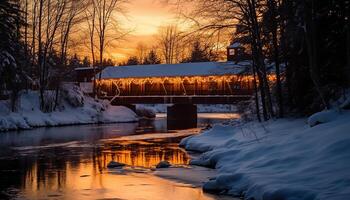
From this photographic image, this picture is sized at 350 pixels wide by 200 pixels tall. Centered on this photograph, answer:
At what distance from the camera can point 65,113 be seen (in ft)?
160

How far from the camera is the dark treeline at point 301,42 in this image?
1684cm

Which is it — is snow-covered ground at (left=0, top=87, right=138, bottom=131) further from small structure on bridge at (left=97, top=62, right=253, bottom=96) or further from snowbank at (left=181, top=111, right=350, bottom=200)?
snowbank at (left=181, top=111, right=350, bottom=200)

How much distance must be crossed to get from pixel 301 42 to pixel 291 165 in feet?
25.9

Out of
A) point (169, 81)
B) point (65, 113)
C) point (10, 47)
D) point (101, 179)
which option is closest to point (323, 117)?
point (101, 179)

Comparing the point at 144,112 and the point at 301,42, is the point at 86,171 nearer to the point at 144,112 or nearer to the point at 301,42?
the point at 301,42

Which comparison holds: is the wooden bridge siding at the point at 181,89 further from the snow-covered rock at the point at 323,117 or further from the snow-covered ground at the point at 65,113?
the snow-covered rock at the point at 323,117

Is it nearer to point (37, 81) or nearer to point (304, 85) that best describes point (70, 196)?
point (304, 85)

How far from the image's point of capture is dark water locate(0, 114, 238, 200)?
12.1 meters

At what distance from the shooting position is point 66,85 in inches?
2074

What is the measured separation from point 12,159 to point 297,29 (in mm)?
11357

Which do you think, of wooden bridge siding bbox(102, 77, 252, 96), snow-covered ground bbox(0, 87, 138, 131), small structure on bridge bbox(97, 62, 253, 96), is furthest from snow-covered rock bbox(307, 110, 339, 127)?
small structure on bridge bbox(97, 62, 253, 96)

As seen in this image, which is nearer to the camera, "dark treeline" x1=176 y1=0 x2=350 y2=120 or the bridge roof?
"dark treeline" x1=176 y1=0 x2=350 y2=120

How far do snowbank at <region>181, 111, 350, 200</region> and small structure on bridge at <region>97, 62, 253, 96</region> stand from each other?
37209 mm

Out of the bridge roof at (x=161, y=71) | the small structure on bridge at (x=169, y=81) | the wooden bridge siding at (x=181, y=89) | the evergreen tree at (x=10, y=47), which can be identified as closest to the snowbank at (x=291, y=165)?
the evergreen tree at (x=10, y=47)
